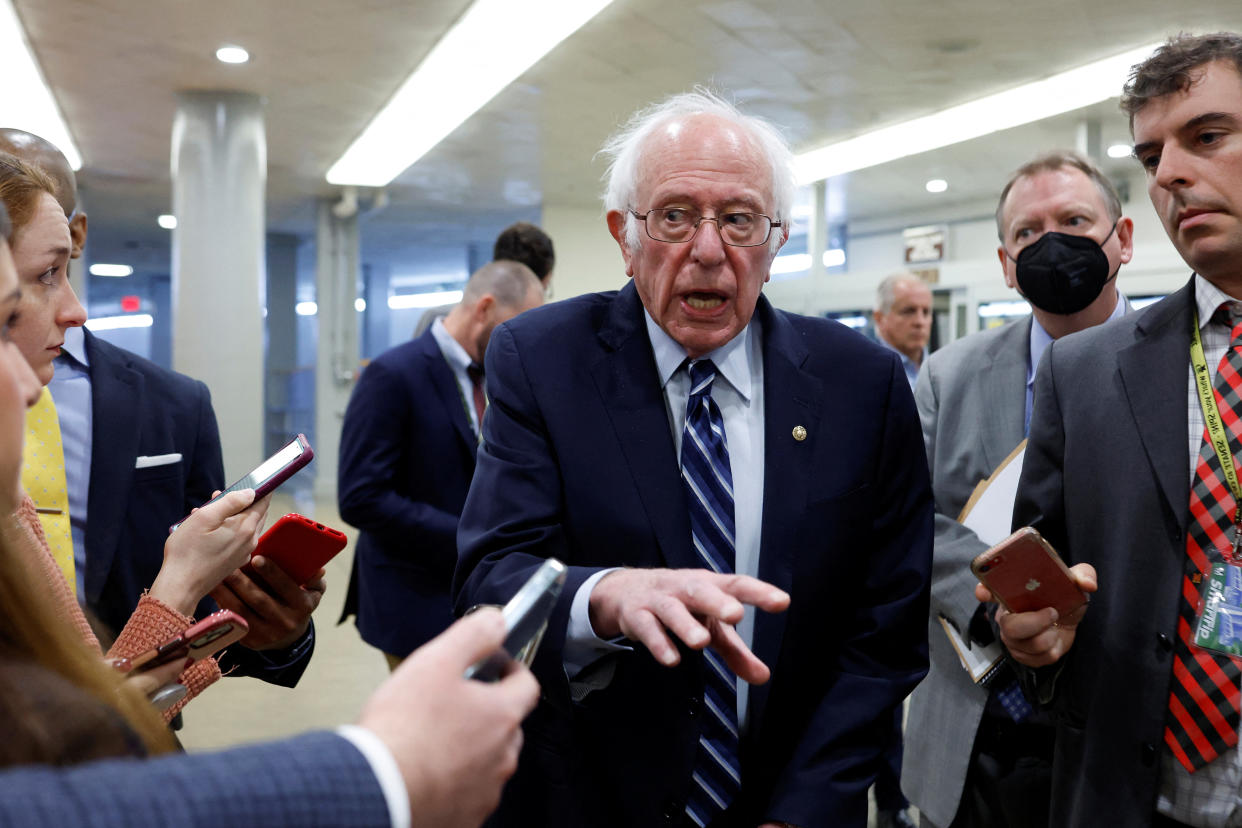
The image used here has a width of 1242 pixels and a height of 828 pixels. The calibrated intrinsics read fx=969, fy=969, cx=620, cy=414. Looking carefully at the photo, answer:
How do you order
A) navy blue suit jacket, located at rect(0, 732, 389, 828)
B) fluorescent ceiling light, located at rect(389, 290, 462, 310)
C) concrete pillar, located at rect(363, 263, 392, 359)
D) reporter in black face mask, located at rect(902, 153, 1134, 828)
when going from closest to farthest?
navy blue suit jacket, located at rect(0, 732, 389, 828) < reporter in black face mask, located at rect(902, 153, 1134, 828) < concrete pillar, located at rect(363, 263, 392, 359) < fluorescent ceiling light, located at rect(389, 290, 462, 310)

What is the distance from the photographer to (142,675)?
4.23ft

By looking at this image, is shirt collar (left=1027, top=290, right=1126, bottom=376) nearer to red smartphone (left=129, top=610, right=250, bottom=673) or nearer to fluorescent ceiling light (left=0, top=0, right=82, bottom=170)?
red smartphone (left=129, top=610, right=250, bottom=673)

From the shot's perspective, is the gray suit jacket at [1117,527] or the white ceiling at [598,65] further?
the white ceiling at [598,65]

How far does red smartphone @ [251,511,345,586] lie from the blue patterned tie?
627 mm

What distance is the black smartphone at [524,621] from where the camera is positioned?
0.90 meters

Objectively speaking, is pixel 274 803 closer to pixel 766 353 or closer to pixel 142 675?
pixel 142 675

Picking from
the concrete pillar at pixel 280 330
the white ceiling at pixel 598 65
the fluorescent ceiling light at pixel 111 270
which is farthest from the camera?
the fluorescent ceiling light at pixel 111 270

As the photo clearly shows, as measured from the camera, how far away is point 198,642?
1.35m

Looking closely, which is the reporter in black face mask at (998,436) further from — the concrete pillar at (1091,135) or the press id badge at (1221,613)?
the concrete pillar at (1091,135)

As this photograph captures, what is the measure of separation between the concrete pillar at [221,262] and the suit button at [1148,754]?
28.0 ft

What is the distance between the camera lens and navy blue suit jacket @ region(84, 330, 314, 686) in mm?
1912

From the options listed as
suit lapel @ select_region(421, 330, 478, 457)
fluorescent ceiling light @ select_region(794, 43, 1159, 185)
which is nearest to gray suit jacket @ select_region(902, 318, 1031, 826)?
suit lapel @ select_region(421, 330, 478, 457)

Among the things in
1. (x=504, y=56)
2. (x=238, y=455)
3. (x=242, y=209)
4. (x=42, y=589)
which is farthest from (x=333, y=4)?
(x=42, y=589)

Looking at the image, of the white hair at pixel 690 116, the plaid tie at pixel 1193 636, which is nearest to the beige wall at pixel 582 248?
the white hair at pixel 690 116
